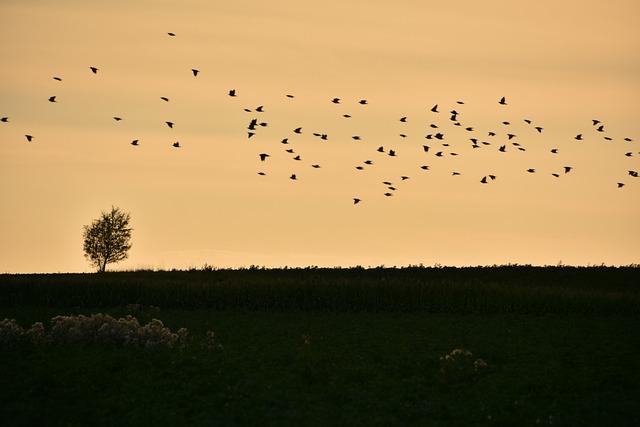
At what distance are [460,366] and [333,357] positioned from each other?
5721 millimetres

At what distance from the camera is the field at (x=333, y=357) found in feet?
111

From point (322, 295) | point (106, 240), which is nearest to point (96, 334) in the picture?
point (322, 295)

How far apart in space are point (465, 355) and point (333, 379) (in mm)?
6117

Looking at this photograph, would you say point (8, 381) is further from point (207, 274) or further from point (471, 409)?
point (207, 274)

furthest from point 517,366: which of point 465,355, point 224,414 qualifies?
point 224,414

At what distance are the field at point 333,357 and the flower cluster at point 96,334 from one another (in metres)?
0.53

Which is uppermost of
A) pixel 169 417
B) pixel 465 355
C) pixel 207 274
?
pixel 207 274

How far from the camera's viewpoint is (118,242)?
105 metres

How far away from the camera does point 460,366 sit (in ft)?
127

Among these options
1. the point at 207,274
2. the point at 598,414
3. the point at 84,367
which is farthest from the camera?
the point at 207,274

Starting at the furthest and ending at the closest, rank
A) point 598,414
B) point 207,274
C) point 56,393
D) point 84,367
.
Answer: point 207,274, point 84,367, point 56,393, point 598,414

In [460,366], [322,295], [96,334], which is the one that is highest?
[322,295]

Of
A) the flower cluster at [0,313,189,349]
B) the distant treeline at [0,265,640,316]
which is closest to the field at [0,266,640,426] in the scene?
the distant treeline at [0,265,640,316]

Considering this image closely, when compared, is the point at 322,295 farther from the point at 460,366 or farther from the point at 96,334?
the point at 460,366
